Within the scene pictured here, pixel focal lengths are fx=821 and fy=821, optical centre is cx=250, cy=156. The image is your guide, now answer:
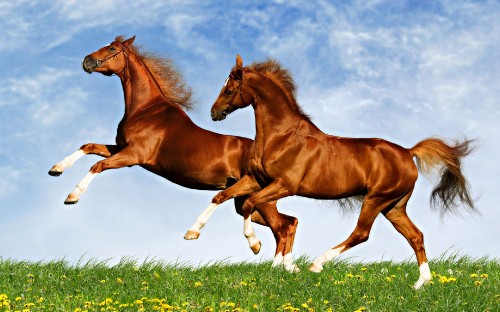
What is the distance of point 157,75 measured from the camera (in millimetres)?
12727

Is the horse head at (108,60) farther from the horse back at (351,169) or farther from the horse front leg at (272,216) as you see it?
the horse back at (351,169)

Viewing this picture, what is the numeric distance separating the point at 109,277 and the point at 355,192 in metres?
3.43

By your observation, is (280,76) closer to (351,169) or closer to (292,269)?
(351,169)

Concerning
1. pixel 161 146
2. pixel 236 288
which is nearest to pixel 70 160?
pixel 161 146

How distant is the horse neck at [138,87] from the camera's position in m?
12.4

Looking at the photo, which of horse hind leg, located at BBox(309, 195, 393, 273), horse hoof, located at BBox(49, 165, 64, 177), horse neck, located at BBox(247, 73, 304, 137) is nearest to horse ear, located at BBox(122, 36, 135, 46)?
horse hoof, located at BBox(49, 165, 64, 177)

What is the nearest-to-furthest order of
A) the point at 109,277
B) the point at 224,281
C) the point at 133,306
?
1. the point at 133,306
2. the point at 224,281
3. the point at 109,277

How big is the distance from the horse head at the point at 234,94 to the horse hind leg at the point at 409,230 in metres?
2.42

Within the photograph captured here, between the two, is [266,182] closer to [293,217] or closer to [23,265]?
[293,217]

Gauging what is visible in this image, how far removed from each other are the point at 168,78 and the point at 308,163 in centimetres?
348

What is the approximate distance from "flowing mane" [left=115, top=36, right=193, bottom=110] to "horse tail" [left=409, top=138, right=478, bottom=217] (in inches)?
146

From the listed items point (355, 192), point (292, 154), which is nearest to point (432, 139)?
point (355, 192)

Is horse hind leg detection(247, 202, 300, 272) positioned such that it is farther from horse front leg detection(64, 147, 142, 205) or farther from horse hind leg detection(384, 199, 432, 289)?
horse front leg detection(64, 147, 142, 205)

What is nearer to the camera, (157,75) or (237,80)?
(237,80)
